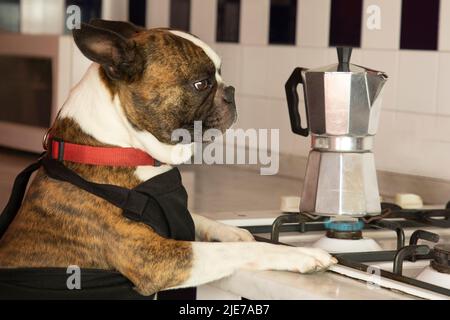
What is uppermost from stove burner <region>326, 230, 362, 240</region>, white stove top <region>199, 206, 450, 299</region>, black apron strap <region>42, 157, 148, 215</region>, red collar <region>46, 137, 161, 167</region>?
red collar <region>46, 137, 161, 167</region>

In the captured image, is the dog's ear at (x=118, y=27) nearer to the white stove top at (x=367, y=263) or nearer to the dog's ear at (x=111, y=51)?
the dog's ear at (x=111, y=51)

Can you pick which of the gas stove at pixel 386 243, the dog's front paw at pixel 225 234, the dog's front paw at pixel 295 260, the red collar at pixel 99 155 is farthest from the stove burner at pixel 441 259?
the red collar at pixel 99 155

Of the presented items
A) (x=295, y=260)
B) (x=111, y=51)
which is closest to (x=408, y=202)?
(x=295, y=260)

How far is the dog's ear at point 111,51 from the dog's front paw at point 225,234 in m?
0.28

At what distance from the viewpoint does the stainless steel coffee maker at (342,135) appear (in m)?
1.35

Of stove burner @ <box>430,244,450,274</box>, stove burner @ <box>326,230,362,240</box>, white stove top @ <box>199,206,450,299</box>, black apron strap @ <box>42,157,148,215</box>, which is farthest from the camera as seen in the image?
stove burner @ <box>326,230,362,240</box>

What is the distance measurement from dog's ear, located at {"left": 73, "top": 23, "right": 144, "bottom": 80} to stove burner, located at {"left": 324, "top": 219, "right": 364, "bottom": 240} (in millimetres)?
366

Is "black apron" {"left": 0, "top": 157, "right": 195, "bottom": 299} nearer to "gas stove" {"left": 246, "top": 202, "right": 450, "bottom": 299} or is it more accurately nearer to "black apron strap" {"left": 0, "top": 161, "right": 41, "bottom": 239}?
"black apron strap" {"left": 0, "top": 161, "right": 41, "bottom": 239}

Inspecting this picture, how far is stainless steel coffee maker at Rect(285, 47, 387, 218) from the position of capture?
1350mm

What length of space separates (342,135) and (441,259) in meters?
0.28

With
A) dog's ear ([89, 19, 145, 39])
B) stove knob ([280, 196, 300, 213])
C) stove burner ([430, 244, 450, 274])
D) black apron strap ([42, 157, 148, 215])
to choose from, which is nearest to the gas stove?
stove burner ([430, 244, 450, 274])

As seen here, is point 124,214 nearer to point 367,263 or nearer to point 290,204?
point 367,263

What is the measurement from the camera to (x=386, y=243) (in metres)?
1.44
